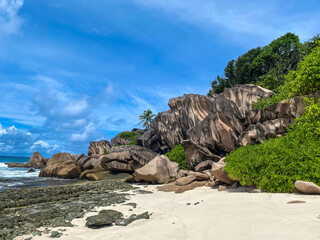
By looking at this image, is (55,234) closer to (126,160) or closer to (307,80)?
(307,80)

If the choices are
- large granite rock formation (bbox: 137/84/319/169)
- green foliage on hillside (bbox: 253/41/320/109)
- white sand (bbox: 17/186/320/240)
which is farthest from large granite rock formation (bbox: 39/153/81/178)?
green foliage on hillside (bbox: 253/41/320/109)

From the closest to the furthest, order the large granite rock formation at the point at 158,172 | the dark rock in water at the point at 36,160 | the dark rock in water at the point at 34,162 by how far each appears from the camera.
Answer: the large granite rock formation at the point at 158,172, the dark rock in water at the point at 34,162, the dark rock in water at the point at 36,160

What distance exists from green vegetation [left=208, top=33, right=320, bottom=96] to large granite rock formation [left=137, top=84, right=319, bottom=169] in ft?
35.6

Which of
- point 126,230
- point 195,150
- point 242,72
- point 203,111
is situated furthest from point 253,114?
point 242,72

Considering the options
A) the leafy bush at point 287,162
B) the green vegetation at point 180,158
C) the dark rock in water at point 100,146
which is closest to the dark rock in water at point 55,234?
the leafy bush at point 287,162

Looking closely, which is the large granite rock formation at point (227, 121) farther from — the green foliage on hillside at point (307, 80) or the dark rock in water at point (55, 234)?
the dark rock in water at point (55, 234)

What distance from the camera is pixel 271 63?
37.5m

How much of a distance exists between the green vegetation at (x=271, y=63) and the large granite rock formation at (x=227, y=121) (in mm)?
10842

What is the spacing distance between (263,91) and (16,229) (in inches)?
809

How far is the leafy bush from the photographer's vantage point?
8.33 meters

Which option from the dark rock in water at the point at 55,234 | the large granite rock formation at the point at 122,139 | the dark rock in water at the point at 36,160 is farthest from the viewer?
the dark rock in water at the point at 36,160

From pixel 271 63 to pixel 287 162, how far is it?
33.8 meters

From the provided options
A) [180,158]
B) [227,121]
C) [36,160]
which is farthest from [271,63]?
[36,160]

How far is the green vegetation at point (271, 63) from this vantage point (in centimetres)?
3114
